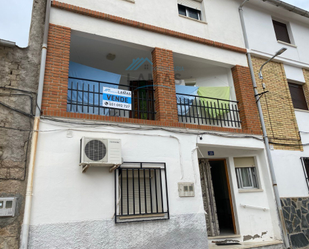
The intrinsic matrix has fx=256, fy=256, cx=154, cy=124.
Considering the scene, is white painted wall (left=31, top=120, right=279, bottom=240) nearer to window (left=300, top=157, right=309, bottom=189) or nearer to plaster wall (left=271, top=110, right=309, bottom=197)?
plaster wall (left=271, top=110, right=309, bottom=197)

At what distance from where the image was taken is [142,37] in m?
6.85

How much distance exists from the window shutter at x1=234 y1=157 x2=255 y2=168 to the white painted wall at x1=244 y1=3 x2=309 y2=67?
366 centimetres

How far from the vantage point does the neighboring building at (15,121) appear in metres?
4.25

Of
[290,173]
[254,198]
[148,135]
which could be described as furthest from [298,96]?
[148,135]

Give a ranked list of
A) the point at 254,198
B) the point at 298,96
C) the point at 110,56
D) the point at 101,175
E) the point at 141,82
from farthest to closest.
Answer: the point at 298,96 → the point at 141,82 → the point at 110,56 → the point at 254,198 → the point at 101,175

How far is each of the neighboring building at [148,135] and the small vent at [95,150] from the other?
2 centimetres

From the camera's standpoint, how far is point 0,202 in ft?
13.9

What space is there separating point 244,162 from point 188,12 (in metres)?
5.03

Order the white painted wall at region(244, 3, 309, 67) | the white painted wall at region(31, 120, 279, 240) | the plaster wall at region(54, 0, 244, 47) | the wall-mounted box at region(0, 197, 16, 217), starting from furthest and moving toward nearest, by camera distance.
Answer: the white painted wall at region(244, 3, 309, 67) < the plaster wall at region(54, 0, 244, 47) < the white painted wall at region(31, 120, 279, 240) < the wall-mounted box at region(0, 197, 16, 217)

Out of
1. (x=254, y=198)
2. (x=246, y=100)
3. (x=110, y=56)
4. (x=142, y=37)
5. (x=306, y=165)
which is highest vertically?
(x=110, y=56)

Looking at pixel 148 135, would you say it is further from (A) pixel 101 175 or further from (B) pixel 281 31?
(B) pixel 281 31

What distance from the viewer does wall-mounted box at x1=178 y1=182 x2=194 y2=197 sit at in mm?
5781

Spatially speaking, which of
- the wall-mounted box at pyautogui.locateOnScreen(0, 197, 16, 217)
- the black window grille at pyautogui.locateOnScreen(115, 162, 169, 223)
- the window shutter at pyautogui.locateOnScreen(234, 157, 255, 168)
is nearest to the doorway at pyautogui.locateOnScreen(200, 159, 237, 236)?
the window shutter at pyautogui.locateOnScreen(234, 157, 255, 168)

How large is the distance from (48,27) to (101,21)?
1.33m
